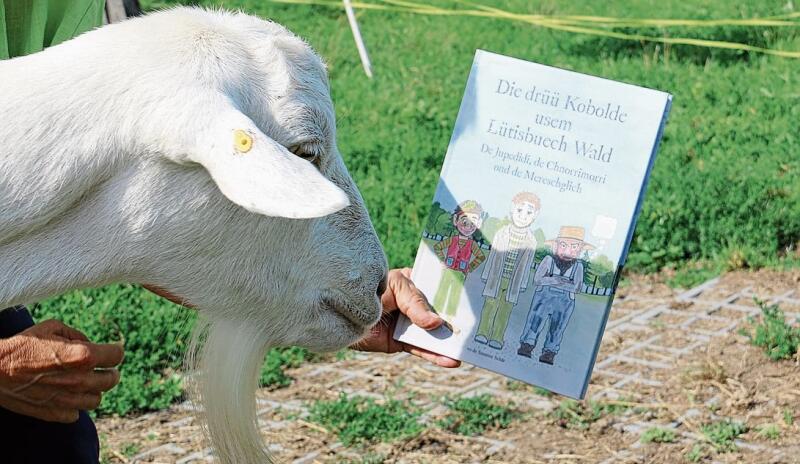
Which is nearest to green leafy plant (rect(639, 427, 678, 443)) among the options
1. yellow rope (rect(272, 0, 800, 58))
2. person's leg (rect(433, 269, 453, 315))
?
person's leg (rect(433, 269, 453, 315))

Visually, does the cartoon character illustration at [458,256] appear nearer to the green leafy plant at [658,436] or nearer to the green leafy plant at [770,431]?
the green leafy plant at [658,436]

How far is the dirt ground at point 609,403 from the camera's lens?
12.3ft

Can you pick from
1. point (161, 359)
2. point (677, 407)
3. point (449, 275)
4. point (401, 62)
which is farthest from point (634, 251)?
point (401, 62)

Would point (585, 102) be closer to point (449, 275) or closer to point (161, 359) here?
point (449, 275)

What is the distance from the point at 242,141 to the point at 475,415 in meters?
2.34

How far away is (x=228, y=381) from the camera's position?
240cm

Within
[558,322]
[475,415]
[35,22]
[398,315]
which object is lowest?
[475,415]

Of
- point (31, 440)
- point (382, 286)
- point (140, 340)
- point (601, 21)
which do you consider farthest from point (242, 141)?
point (601, 21)

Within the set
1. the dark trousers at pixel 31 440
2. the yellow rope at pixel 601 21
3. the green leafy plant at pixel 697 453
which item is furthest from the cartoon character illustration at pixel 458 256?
the yellow rope at pixel 601 21

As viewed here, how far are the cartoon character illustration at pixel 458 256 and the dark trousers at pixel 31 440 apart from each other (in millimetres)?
964

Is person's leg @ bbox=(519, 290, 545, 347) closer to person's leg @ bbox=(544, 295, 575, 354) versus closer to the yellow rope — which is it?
person's leg @ bbox=(544, 295, 575, 354)

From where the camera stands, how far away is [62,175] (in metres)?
1.99

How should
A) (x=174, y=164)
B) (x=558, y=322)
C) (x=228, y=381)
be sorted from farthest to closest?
(x=558, y=322) < (x=228, y=381) < (x=174, y=164)

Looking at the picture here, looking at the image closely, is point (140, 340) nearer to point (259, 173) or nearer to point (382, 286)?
point (382, 286)
